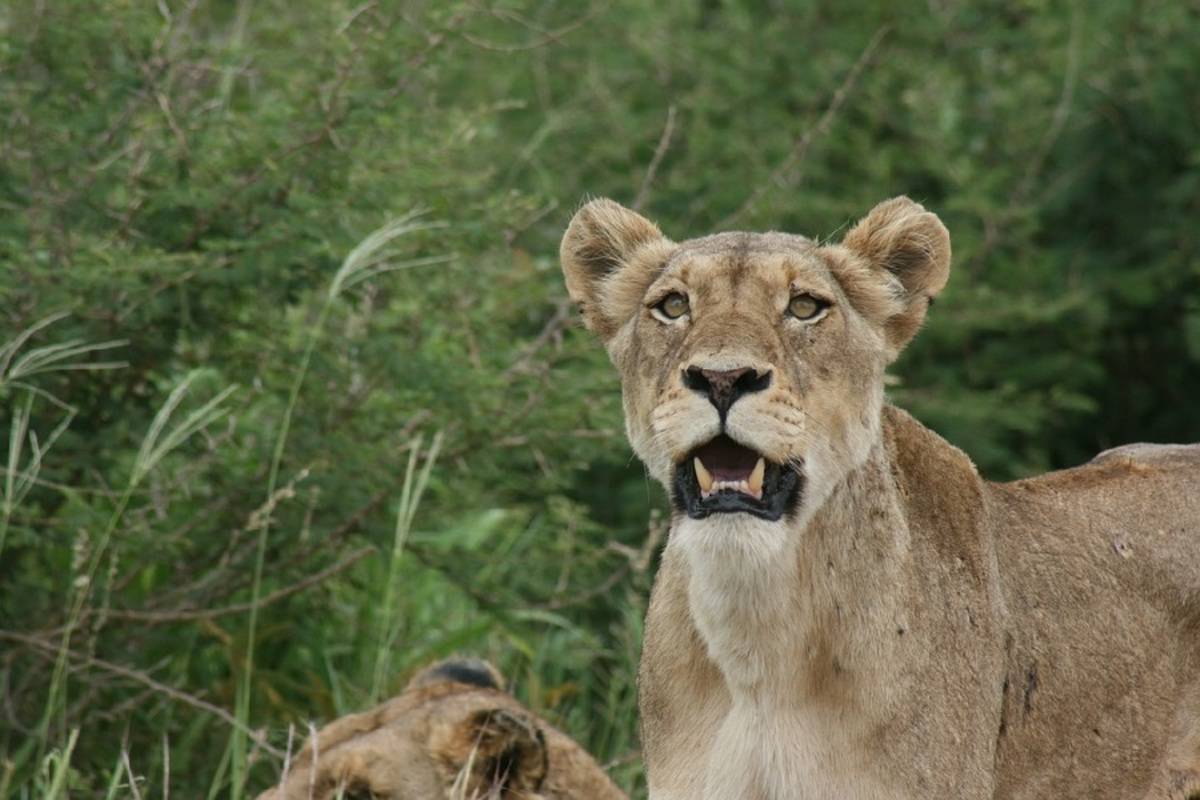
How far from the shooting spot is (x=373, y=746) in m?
6.59

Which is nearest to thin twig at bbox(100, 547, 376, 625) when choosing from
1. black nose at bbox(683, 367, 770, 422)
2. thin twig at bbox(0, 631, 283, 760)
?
thin twig at bbox(0, 631, 283, 760)

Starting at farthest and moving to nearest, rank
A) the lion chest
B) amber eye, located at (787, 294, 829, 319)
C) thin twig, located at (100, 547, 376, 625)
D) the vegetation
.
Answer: the vegetation
thin twig, located at (100, 547, 376, 625)
amber eye, located at (787, 294, 829, 319)
the lion chest

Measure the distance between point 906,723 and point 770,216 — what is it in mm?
5508

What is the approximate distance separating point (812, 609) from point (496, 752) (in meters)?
1.62

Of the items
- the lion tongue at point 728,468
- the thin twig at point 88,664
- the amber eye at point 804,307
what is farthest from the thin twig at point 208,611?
the lion tongue at point 728,468

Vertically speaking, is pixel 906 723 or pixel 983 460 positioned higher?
pixel 906 723

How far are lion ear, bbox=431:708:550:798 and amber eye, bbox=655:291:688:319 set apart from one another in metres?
1.66

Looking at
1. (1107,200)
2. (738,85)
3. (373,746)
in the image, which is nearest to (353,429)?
(373,746)

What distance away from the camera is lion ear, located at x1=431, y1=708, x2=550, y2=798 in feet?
21.1

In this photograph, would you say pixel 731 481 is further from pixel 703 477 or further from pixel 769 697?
pixel 769 697

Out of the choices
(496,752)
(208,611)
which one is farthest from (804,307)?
(208,611)

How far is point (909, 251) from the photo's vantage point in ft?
18.2

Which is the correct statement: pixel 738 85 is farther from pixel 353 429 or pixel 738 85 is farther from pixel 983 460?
pixel 353 429

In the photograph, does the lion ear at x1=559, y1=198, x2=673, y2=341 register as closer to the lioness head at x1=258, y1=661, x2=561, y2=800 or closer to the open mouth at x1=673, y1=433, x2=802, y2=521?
the open mouth at x1=673, y1=433, x2=802, y2=521
